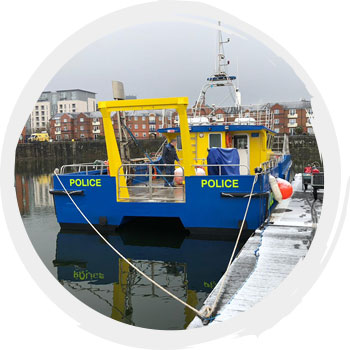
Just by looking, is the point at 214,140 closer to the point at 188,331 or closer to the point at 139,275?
the point at 139,275

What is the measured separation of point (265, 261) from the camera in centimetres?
607

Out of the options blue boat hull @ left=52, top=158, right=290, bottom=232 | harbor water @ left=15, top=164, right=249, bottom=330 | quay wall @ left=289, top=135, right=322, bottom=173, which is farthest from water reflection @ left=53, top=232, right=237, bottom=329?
quay wall @ left=289, top=135, right=322, bottom=173

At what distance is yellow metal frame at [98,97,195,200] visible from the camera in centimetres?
838

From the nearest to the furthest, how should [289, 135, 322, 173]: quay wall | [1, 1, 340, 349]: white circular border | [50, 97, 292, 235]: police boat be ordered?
1. [1, 1, 340, 349]: white circular border
2. [50, 97, 292, 235]: police boat
3. [289, 135, 322, 173]: quay wall

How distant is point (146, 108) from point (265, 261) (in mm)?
4462

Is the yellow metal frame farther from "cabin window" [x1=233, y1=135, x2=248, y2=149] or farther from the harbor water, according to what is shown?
"cabin window" [x1=233, y1=135, x2=248, y2=149]

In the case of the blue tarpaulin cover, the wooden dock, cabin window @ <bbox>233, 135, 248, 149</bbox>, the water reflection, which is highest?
cabin window @ <bbox>233, 135, 248, 149</bbox>

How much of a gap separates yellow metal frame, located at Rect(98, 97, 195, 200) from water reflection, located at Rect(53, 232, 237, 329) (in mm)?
1710

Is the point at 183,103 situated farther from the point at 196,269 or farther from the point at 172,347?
the point at 172,347

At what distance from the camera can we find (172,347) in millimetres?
3504

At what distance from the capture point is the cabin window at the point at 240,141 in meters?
12.2

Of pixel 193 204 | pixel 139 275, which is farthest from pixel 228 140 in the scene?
pixel 139 275

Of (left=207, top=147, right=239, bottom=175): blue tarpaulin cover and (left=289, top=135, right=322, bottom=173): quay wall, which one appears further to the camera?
(left=289, top=135, right=322, bottom=173): quay wall

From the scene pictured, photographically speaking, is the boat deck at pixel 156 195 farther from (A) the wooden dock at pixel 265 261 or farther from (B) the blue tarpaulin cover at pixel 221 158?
(A) the wooden dock at pixel 265 261
